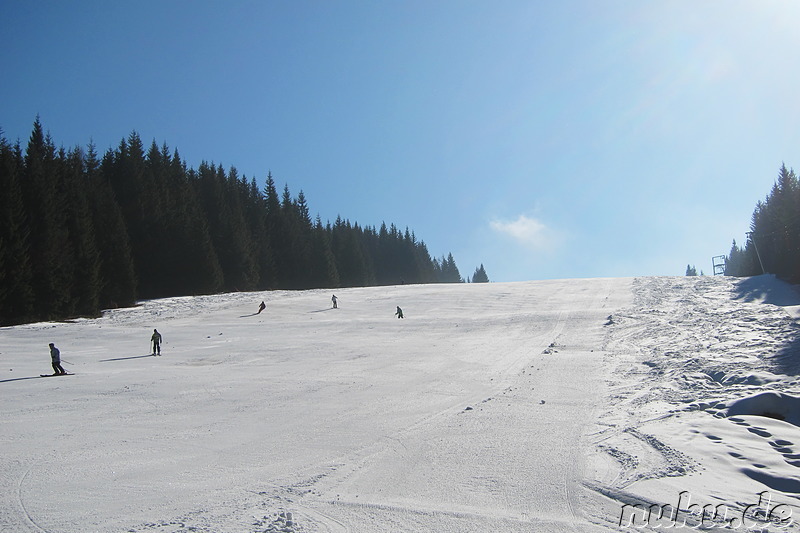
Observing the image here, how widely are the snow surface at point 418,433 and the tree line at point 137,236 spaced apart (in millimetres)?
14476

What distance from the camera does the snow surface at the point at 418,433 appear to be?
5586 mm

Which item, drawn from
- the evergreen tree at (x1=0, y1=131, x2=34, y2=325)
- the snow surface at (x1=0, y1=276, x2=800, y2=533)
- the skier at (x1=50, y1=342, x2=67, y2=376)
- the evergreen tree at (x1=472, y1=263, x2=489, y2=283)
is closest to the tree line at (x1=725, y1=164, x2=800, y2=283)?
the snow surface at (x1=0, y1=276, x2=800, y2=533)

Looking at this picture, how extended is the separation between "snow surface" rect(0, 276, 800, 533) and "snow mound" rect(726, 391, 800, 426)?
0.12 ft

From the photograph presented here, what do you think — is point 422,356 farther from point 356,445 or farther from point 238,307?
point 238,307

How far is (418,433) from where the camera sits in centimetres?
919

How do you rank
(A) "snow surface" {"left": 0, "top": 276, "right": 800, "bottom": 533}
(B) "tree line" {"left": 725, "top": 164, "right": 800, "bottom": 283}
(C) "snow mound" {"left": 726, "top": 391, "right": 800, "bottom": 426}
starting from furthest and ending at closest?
(B) "tree line" {"left": 725, "top": 164, "right": 800, "bottom": 283} → (C) "snow mound" {"left": 726, "top": 391, "right": 800, "bottom": 426} → (A) "snow surface" {"left": 0, "top": 276, "right": 800, "bottom": 533}

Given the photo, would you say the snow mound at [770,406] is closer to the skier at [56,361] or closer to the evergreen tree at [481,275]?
the skier at [56,361]

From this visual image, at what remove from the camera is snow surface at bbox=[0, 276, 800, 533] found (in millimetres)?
5586

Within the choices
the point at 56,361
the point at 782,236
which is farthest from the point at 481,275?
the point at 56,361

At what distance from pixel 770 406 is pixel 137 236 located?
188 feet

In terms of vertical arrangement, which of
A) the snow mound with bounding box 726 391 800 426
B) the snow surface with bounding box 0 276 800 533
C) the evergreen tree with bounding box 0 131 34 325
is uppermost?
the evergreen tree with bounding box 0 131 34 325

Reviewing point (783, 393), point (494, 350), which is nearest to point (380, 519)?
point (783, 393)

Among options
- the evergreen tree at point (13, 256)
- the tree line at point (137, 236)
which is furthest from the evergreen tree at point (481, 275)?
the evergreen tree at point (13, 256)

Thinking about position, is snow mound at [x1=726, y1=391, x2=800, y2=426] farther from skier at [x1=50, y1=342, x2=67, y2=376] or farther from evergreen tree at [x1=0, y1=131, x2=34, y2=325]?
evergreen tree at [x1=0, y1=131, x2=34, y2=325]
